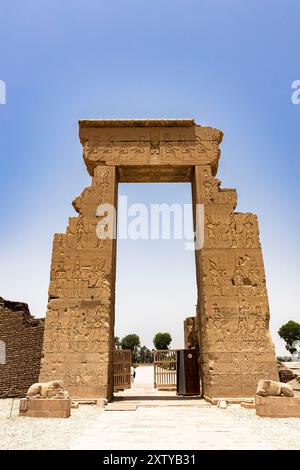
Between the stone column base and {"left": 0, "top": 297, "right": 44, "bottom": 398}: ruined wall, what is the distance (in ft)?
17.1

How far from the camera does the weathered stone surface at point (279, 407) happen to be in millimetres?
6078

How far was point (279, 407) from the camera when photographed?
613 centimetres

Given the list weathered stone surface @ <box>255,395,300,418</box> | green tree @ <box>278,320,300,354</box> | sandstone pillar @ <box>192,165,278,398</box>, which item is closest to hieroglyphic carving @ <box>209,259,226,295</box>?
sandstone pillar @ <box>192,165,278,398</box>

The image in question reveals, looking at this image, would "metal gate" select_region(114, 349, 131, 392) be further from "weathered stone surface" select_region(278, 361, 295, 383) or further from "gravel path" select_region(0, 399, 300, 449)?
"gravel path" select_region(0, 399, 300, 449)

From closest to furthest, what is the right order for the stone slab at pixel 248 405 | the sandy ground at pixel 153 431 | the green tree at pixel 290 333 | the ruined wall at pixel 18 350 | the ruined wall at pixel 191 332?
the sandy ground at pixel 153 431
the stone slab at pixel 248 405
the ruined wall at pixel 18 350
the ruined wall at pixel 191 332
the green tree at pixel 290 333

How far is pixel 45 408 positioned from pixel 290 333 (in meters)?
51.2

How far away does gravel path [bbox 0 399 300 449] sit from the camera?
4.07m

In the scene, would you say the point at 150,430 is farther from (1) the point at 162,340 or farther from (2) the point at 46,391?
(1) the point at 162,340

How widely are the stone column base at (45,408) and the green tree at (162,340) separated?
179 ft

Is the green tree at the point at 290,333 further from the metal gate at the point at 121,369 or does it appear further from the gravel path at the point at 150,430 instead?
the gravel path at the point at 150,430

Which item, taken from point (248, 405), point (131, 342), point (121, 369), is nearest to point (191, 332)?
point (121, 369)

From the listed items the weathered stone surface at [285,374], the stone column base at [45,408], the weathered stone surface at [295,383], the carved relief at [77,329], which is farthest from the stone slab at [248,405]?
the weathered stone surface at [285,374]
